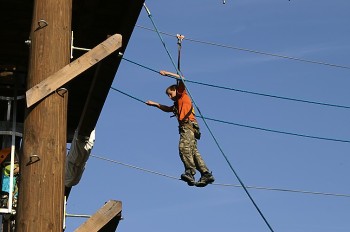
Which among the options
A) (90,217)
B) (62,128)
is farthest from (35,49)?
(90,217)

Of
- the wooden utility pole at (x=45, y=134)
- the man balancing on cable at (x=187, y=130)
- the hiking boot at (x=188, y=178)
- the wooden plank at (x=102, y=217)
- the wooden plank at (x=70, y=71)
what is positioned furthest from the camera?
the man balancing on cable at (x=187, y=130)

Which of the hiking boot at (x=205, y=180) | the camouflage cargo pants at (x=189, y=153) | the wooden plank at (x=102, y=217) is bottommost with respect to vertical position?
the wooden plank at (x=102, y=217)

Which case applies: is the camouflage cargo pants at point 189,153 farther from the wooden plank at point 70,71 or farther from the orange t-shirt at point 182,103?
the wooden plank at point 70,71

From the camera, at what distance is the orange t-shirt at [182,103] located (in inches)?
449

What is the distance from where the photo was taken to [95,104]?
23.2 ft

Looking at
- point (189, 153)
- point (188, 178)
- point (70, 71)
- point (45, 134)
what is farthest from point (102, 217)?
point (189, 153)

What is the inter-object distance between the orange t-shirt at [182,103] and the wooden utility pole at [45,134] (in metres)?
4.83

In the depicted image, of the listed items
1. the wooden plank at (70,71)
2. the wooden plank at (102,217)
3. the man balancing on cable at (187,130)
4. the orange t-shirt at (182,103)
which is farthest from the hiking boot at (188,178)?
the wooden plank at (70,71)

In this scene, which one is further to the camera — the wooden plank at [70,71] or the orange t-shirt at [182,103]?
the orange t-shirt at [182,103]

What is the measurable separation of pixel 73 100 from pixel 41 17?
3832 millimetres

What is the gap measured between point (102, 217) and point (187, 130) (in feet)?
16.9

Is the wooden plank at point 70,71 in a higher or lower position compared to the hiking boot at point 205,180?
lower

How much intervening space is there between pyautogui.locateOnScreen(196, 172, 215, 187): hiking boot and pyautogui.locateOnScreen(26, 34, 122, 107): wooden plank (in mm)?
4897

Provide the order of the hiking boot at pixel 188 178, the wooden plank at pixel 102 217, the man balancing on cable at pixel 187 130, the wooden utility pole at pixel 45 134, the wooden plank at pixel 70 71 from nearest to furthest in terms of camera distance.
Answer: the wooden utility pole at pixel 45 134, the wooden plank at pixel 70 71, the wooden plank at pixel 102 217, the hiking boot at pixel 188 178, the man balancing on cable at pixel 187 130
